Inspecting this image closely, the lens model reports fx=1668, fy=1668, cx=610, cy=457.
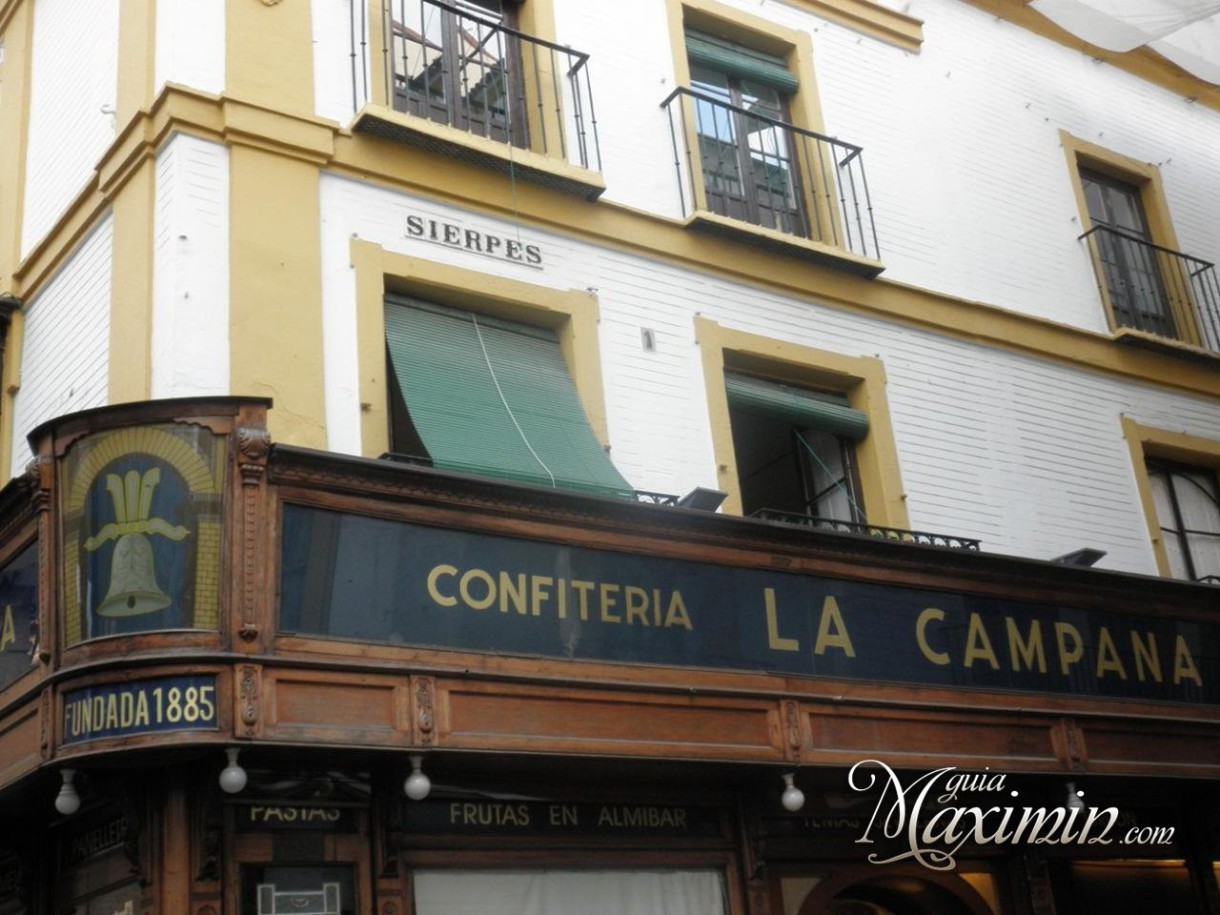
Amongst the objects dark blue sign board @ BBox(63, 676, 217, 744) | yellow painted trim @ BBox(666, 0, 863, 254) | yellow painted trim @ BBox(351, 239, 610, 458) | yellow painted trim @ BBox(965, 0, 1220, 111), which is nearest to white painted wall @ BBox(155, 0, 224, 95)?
yellow painted trim @ BBox(351, 239, 610, 458)

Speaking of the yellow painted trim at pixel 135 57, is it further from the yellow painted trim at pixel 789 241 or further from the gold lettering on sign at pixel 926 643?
the gold lettering on sign at pixel 926 643

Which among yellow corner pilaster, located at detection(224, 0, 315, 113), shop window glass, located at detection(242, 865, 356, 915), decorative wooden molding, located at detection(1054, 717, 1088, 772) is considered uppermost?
yellow corner pilaster, located at detection(224, 0, 315, 113)

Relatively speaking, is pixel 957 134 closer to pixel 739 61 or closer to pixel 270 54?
pixel 739 61

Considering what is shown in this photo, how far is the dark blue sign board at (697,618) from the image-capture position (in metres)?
9.77

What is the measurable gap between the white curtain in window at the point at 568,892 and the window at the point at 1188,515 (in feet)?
22.7

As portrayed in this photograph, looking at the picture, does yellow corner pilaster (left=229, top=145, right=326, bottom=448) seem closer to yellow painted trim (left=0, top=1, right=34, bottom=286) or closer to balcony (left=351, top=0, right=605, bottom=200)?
balcony (left=351, top=0, right=605, bottom=200)

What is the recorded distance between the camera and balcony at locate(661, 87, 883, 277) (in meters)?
13.9

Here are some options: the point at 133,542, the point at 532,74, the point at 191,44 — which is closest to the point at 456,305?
the point at 532,74

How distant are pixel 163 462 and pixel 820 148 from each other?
7.65 m

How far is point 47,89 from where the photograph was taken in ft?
45.4

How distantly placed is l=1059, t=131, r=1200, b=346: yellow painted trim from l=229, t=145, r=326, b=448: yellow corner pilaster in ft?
28.3

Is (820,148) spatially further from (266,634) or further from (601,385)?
(266,634)

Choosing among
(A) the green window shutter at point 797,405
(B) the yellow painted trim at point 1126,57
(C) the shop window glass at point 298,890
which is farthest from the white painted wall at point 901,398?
(B) the yellow painted trim at point 1126,57

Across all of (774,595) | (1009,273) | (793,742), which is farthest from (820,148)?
(793,742)
